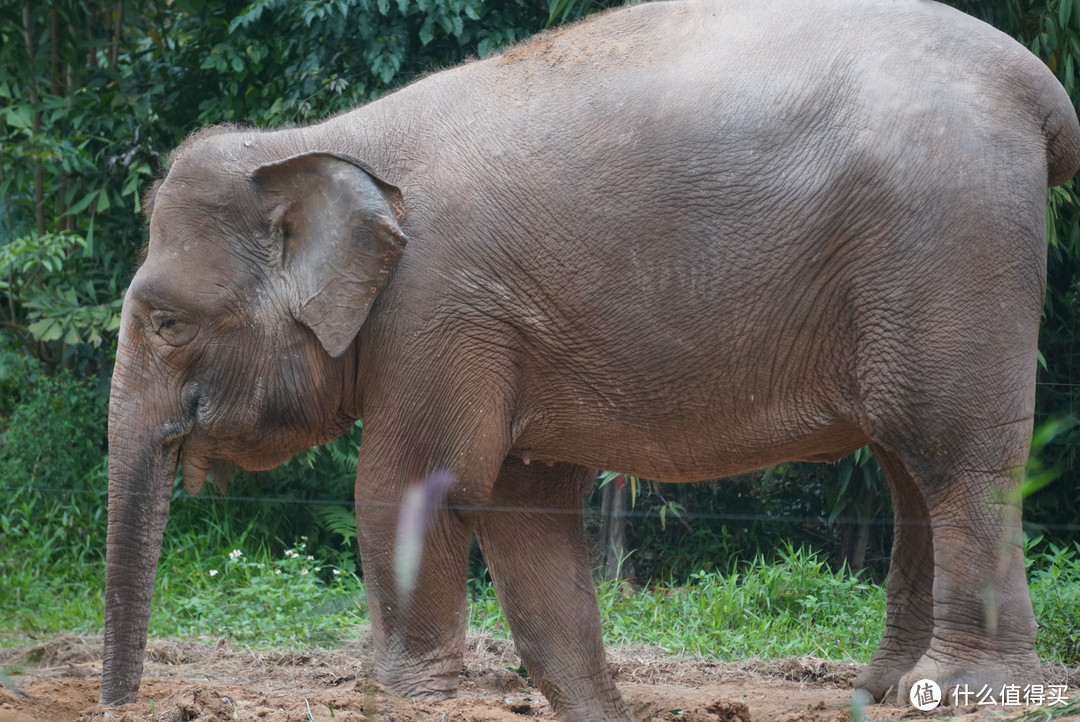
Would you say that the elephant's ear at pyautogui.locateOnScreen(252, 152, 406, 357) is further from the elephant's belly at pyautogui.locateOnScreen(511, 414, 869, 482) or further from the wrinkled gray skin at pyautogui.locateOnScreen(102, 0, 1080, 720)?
the elephant's belly at pyautogui.locateOnScreen(511, 414, 869, 482)

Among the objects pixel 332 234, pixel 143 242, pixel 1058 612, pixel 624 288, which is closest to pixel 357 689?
pixel 332 234

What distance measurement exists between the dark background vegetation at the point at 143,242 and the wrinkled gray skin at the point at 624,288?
8.42 ft

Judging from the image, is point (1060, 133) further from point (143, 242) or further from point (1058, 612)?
point (143, 242)

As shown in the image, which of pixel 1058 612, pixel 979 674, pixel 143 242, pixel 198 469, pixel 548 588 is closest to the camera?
pixel 979 674

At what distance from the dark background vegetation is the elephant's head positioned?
8.64 ft

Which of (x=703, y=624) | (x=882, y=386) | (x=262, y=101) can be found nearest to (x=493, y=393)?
(x=882, y=386)

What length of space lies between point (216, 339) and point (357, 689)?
1228 millimetres

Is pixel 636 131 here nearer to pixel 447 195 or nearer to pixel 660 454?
pixel 447 195

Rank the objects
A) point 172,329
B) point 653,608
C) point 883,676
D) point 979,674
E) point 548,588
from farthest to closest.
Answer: point 653,608
point 883,676
point 548,588
point 172,329
point 979,674

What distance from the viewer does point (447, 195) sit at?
3668 millimetres

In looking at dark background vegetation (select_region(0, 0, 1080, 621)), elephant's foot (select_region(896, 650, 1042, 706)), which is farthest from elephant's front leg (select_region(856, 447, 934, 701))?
dark background vegetation (select_region(0, 0, 1080, 621))

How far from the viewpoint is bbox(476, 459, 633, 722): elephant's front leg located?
4.02 metres

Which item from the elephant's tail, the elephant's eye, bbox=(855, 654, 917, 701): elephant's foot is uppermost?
the elephant's tail

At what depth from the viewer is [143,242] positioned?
6945mm
